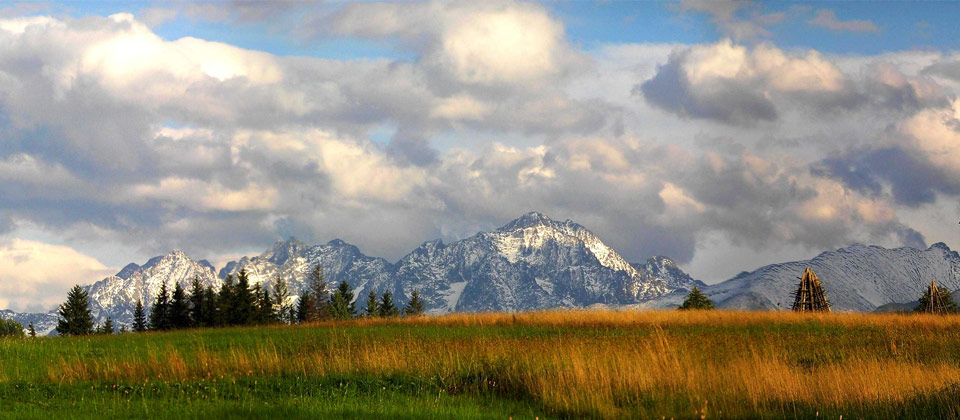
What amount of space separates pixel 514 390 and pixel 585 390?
1.90 meters

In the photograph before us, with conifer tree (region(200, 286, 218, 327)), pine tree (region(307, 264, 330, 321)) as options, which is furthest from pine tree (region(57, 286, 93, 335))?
pine tree (region(307, 264, 330, 321))

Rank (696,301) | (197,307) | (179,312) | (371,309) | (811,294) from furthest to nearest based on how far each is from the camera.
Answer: (179,312), (197,307), (371,309), (696,301), (811,294)

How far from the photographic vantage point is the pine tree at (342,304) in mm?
68000

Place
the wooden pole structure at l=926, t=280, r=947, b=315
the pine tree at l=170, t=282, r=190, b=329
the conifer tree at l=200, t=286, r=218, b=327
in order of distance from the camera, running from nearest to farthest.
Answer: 1. the wooden pole structure at l=926, t=280, r=947, b=315
2. the pine tree at l=170, t=282, r=190, b=329
3. the conifer tree at l=200, t=286, r=218, b=327

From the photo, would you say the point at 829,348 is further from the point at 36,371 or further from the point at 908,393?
the point at 36,371

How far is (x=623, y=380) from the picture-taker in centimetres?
1938

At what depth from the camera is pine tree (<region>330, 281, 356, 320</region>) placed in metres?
68.0

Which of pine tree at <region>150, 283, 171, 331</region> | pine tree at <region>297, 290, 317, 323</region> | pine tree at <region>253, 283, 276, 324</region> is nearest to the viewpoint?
pine tree at <region>253, 283, 276, 324</region>

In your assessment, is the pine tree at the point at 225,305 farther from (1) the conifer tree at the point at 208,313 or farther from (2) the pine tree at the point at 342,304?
(2) the pine tree at the point at 342,304

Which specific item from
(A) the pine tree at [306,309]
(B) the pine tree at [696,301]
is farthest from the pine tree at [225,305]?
(B) the pine tree at [696,301]

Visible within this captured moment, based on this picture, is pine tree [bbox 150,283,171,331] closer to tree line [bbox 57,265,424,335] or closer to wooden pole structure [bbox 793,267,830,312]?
tree line [bbox 57,265,424,335]

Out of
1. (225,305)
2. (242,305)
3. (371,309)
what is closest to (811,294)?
(371,309)

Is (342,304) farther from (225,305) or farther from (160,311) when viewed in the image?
(160,311)

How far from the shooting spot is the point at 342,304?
7394cm
